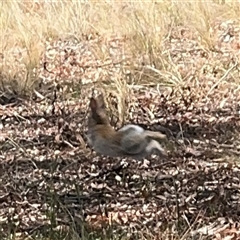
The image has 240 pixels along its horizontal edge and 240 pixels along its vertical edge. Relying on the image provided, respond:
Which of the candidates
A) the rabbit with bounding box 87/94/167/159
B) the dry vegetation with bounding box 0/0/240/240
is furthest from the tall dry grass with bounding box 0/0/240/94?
the rabbit with bounding box 87/94/167/159

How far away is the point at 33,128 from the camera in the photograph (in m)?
5.00

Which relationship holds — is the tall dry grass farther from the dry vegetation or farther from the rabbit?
the rabbit

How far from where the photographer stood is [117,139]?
3867 millimetres

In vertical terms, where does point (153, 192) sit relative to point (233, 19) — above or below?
above

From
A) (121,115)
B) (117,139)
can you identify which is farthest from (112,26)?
(117,139)

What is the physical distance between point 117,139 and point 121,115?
1.02 m

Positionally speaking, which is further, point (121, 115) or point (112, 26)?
point (112, 26)

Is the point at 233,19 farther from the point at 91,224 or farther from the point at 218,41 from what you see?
the point at 91,224

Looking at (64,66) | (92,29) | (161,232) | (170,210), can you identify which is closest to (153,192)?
(170,210)

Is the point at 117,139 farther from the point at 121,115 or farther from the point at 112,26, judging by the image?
the point at 112,26

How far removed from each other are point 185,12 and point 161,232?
4807mm

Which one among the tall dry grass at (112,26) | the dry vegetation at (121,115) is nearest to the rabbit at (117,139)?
the dry vegetation at (121,115)

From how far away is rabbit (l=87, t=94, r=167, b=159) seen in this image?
12.6 ft

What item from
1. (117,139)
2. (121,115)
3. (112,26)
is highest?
(117,139)
